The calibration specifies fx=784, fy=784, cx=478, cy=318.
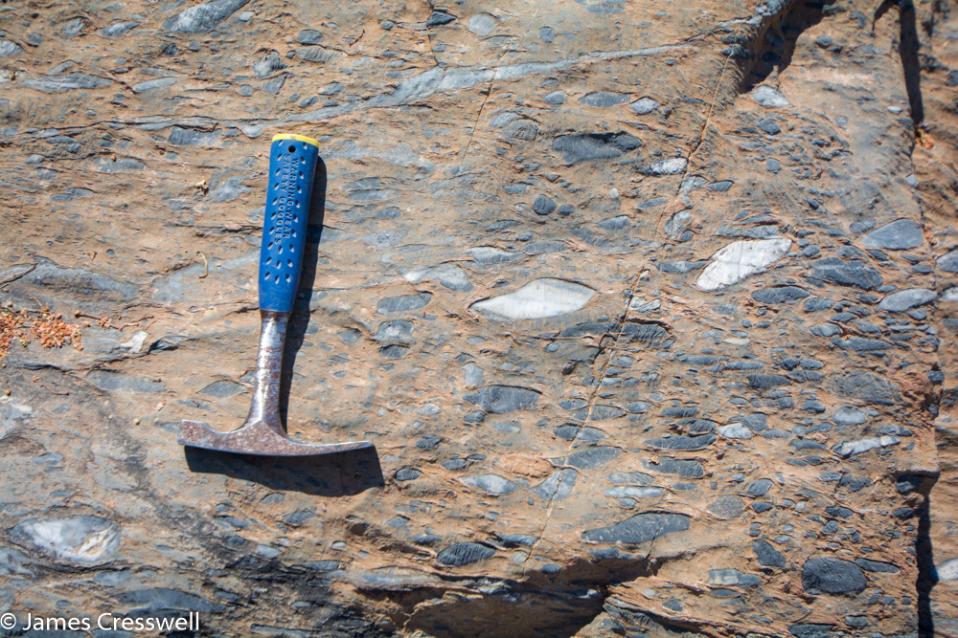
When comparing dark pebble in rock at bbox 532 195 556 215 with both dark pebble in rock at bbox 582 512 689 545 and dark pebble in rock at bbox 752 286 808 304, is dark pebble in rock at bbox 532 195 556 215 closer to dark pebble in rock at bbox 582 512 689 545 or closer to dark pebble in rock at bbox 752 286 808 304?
dark pebble in rock at bbox 752 286 808 304

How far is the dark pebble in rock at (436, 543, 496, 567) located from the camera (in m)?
1.76

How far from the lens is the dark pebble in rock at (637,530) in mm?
1753

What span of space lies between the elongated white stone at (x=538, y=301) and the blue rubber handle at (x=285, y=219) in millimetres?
449

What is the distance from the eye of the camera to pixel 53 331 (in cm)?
191

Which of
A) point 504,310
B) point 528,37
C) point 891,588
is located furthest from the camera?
point 528,37

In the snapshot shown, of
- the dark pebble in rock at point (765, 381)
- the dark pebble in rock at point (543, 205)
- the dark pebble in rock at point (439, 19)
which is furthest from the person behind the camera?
the dark pebble in rock at point (439, 19)

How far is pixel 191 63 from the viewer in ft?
6.79

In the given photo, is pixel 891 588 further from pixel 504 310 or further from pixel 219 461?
pixel 219 461

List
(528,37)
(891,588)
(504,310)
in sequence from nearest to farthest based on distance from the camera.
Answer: (891,588)
(504,310)
(528,37)

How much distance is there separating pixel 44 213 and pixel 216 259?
0.47m

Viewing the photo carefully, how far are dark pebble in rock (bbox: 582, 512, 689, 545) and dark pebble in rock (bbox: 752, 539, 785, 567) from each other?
0.16m

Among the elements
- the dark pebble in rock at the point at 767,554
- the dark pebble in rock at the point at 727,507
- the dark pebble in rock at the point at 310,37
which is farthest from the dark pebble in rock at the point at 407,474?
the dark pebble in rock at the point at 310,37

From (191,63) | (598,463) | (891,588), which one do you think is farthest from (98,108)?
(891,588)

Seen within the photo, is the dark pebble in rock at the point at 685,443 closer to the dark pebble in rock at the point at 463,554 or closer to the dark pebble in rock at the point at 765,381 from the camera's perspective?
the dark pebble in rock at the point at 765,381
